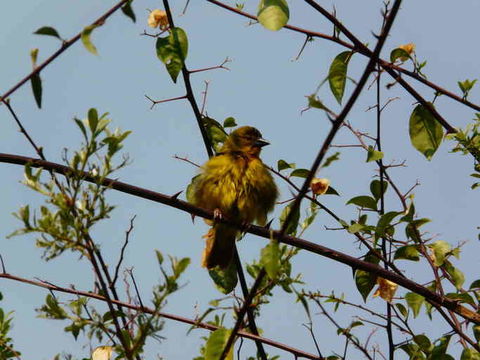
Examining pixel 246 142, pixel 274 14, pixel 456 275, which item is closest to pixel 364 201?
pixel 456 275

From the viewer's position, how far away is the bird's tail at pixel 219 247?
434 cm

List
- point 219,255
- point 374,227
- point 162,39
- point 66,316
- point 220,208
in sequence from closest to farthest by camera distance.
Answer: point 66,316 < point 162,39 < point 374,227 < point 219,255 < point 220,208

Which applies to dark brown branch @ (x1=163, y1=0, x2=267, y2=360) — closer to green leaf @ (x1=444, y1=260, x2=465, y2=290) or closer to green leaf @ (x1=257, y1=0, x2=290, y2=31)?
green leaf @ (x1=257, y1=0, x2=290, y2=31)

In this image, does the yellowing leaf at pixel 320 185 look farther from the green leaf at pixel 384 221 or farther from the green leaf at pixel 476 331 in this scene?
the green leaf at pixel 476 331

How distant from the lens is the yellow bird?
4918 mm

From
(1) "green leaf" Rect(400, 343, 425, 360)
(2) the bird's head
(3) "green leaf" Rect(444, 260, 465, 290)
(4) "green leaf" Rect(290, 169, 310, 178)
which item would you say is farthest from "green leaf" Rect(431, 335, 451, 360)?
(2) the bird's head

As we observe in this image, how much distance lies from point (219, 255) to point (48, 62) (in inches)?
88.2

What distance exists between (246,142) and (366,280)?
2.59 metres

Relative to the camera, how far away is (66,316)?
2.15 meters

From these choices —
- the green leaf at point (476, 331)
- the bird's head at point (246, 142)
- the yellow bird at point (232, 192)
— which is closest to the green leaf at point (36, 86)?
the green leaf at point (476, 331)

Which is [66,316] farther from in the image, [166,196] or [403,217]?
[403,217]

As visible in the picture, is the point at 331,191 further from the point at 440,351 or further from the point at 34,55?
the point at 34,55

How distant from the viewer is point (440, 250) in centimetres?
324

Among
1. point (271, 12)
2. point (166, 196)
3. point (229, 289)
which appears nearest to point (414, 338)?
point (229, 289)
